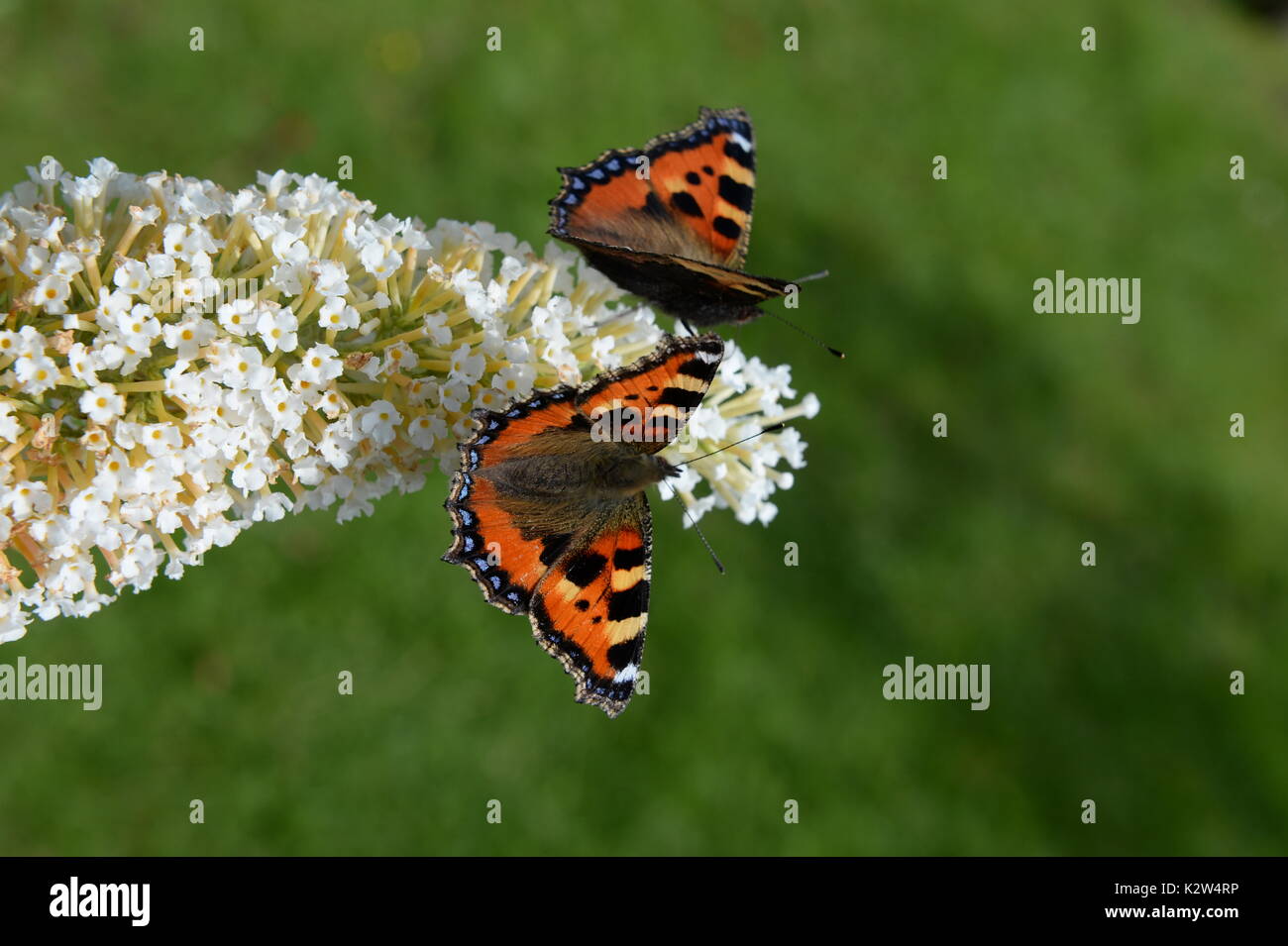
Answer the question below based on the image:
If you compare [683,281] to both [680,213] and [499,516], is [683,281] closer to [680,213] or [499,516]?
[680,213]

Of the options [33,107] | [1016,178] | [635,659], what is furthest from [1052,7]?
[635,659]

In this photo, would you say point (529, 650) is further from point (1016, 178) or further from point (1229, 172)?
point (1229, 172)

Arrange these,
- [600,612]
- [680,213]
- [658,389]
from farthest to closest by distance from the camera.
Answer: [680,213], [600,612], [658,389]

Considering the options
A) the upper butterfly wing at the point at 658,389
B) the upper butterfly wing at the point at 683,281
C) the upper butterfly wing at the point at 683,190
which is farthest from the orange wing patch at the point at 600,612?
the upper butterfly wing at the point at 683,190

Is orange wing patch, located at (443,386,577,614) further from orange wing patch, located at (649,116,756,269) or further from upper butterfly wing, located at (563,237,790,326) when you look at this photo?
orange wing patch, located at (649,116,756,269)

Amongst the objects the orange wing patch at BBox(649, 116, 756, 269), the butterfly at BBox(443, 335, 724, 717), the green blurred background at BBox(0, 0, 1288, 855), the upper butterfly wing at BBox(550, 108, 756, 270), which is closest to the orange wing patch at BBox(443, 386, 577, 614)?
the butterfly at BBox(443, 335, 724, 717)

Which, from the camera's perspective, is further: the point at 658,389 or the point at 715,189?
the point at 715,189

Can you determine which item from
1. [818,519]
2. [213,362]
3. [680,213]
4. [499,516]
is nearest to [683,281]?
[680,213]
